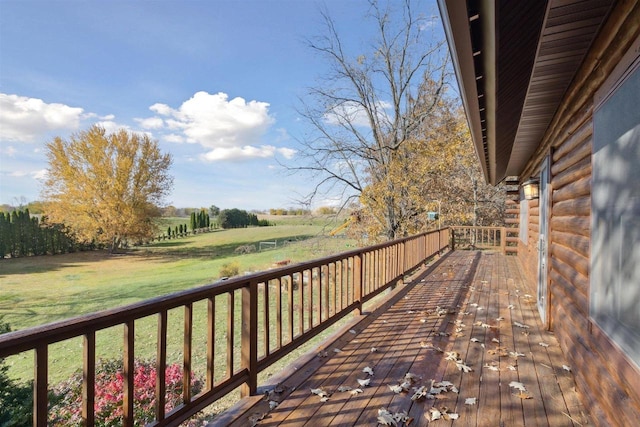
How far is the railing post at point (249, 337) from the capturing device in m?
2.38

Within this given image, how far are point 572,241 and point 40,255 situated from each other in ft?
109

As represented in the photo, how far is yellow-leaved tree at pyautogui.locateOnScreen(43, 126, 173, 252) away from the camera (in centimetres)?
2503

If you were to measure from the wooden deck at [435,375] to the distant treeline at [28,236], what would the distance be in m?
30.3

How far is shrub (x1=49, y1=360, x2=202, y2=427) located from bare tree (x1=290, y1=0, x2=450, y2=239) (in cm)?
855

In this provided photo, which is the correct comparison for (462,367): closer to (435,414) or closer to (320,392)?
(435,414)

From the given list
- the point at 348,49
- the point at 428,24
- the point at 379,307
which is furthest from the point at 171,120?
the point at 379,307

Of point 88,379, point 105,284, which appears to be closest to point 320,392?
point 88,379

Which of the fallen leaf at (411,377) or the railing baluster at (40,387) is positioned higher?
the railing baluster at (40,387)

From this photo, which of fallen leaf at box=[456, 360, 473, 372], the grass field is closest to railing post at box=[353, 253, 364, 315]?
fallen leaf at box=[456, 360, 473, 372]

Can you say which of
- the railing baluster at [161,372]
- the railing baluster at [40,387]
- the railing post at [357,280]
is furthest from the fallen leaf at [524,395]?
the railing baluster at [40,387]

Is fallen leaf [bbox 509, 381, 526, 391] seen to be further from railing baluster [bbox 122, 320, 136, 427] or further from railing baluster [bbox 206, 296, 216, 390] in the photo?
railing baluster [bbox 122, 320, 136, 427]

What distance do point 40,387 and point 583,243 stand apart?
10.9 feet

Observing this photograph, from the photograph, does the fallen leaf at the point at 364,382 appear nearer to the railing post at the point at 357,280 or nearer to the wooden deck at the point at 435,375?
the wooden deck at the point at 435,375

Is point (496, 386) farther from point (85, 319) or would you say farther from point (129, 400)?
point (85, 319)
